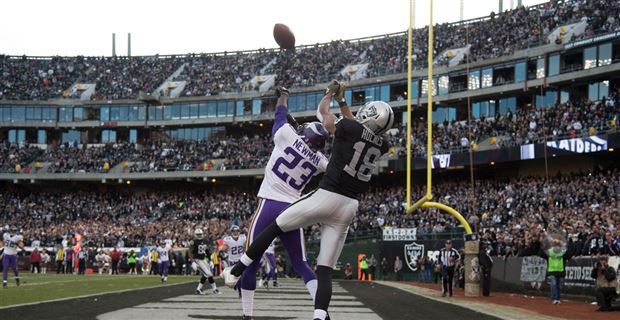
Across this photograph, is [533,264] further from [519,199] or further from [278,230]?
[278,230]

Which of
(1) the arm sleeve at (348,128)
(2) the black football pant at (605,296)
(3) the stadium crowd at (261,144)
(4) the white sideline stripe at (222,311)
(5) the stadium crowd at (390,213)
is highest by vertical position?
(3) the stadium crowd at (261,144)

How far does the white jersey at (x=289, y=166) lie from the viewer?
916 cm

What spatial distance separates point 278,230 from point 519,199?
97.7 ft

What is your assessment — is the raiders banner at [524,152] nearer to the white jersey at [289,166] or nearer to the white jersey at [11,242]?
the white jersey at [11,242]

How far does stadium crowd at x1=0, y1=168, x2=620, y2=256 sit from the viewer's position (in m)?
26.8

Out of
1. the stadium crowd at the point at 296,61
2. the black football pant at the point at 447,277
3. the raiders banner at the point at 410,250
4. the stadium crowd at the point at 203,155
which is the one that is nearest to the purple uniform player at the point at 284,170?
the black football pant at the point at 447,277

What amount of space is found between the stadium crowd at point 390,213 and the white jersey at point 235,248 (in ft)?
29.4

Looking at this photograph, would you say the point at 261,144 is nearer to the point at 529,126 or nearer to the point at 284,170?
the point at 529,126

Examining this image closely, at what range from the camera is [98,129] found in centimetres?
6838

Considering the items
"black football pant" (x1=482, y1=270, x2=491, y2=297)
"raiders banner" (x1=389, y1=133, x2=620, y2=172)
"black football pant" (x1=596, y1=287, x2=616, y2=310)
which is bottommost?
"black football pant" (x1=482, y1=270, x2=491, y2=297)

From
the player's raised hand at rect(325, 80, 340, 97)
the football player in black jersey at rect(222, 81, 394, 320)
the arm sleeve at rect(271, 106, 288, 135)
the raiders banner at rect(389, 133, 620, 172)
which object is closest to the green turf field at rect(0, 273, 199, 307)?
the arm sleeve at rect(271, 106, 288, 135)

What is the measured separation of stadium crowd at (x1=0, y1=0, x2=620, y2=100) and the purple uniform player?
3592cm

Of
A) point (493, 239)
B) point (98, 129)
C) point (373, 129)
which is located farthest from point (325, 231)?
point (98, 129)

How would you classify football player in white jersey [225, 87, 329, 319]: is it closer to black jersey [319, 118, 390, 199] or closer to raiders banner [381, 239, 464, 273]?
black jersey [319, 118, 390, 199]
